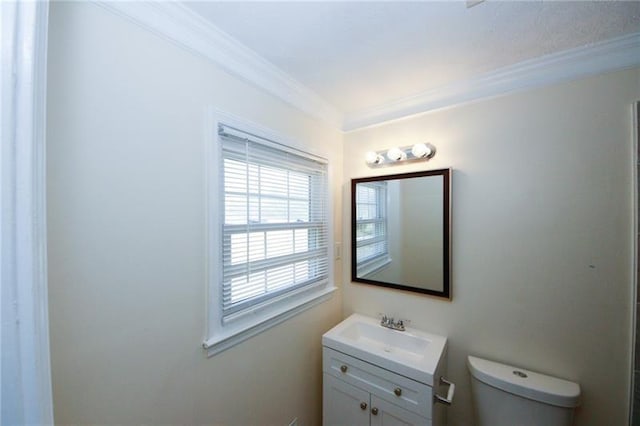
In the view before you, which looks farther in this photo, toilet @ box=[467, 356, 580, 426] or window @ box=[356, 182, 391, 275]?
window @ box=[356, 182, 391, 275]

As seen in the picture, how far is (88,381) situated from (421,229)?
1.74 m

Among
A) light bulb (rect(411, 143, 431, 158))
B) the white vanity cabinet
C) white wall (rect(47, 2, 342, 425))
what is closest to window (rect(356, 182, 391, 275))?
light bulb (rect(411, 143, 431, 158))

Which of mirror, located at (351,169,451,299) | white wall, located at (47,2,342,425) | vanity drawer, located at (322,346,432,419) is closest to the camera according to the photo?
white wall, located at (47,2,342,425)

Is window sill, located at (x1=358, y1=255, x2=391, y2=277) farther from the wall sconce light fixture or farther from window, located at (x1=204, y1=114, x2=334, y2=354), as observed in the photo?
the wall sconce light fixture

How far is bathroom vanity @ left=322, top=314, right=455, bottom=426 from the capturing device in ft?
4.05

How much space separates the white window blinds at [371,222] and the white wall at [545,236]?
386mm

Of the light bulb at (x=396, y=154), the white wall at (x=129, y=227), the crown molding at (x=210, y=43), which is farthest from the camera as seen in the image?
the light bulb at (x=396, y=154)

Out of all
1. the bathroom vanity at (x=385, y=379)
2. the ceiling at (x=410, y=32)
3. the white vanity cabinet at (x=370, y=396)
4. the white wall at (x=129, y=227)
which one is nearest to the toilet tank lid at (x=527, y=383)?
the bathroom vanity at (x=385, y=379)

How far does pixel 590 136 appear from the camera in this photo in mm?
1190

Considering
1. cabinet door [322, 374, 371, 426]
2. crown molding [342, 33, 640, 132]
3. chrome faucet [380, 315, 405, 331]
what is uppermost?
crown molding [342, 33, 640, 132]

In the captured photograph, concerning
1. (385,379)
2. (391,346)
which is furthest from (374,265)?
(385,379)

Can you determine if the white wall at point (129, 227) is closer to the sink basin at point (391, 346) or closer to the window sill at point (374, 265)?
the sink basin at point (391, 346)

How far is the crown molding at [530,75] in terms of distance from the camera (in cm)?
113

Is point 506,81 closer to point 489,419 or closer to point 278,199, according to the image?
point 278,199
